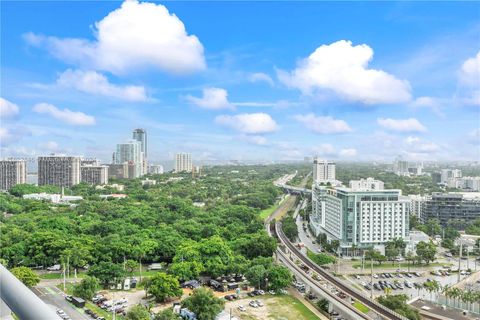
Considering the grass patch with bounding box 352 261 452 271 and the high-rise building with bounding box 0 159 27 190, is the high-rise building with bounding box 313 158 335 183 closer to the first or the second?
the high-rise building with bounding box 0 159 27 190

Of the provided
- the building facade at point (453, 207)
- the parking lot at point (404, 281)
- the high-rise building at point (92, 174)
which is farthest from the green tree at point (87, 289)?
the high-rise building at point (92, 174)

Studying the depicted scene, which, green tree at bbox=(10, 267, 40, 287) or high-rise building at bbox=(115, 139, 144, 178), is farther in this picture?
high-rise building at bbox=(115, 139, 144, 178)

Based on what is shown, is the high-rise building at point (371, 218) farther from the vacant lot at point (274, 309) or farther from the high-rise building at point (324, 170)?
the high-rise building at point (324, 170)

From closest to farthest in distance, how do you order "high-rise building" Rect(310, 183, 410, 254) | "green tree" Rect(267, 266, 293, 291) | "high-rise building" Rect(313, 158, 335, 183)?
"green tree" Rect(267, 266, 293, 291) < "high-rise building" Rect(310, 183, 410, 254) < "high-rise building" Rect(313, 158, 335, 183)

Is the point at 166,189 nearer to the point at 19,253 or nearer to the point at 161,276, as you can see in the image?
the point at 19,253

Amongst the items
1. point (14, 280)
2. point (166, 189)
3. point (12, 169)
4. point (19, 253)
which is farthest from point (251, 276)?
point (12, 169)

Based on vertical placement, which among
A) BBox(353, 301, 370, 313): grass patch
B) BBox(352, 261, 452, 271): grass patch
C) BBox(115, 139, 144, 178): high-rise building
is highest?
BBox(115, 139, 144, 178): high-rise building

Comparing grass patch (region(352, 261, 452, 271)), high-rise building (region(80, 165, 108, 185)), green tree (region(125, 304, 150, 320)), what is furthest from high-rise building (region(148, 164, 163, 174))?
green tree (region(125, 304, 150, 320))
